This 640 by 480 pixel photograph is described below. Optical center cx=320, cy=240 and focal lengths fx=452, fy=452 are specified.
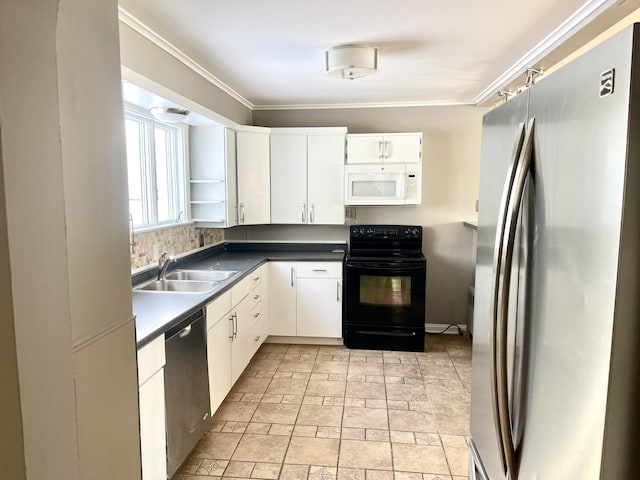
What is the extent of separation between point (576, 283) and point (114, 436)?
3.69 ft

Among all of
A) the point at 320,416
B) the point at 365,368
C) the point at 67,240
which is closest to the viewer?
the point at 67,240

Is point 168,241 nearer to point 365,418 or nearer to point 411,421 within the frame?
point 365,418

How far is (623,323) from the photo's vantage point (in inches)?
26.8

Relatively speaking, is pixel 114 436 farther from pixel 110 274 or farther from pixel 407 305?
pixel 407 305

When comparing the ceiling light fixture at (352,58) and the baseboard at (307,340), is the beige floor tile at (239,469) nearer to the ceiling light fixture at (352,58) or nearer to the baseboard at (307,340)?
the baseboard at (307,340)

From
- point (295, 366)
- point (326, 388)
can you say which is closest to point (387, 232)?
point (295, 366)

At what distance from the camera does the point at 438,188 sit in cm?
459

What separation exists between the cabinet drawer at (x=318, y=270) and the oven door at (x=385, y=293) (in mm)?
95

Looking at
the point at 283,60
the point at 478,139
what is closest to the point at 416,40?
the point at 283,60

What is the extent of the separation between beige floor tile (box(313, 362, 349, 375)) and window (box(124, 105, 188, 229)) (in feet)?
5.53

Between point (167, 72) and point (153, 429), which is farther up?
point (167, 72)

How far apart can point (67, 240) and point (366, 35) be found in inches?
85.9

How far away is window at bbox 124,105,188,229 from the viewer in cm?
307

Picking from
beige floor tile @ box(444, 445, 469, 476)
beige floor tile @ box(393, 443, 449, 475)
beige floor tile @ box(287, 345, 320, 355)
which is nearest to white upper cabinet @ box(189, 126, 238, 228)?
beige floor tile @ box(287, 345, 320, 355)
